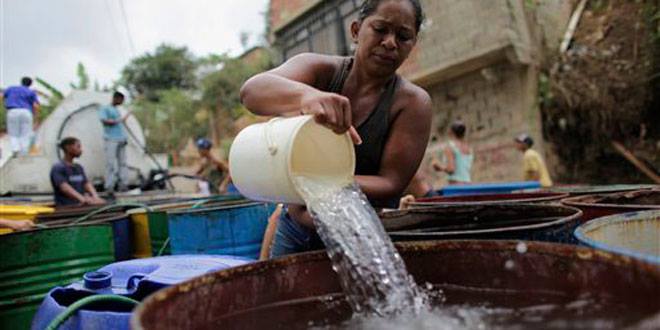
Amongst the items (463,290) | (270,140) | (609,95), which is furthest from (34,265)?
(609,95)

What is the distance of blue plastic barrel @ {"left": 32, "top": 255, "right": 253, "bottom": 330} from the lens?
1273mm

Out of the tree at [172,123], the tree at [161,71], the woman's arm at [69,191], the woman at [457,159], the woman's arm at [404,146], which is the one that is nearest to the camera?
the woman's arm at [404,146]

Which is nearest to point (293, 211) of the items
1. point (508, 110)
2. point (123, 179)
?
point (508, 110)

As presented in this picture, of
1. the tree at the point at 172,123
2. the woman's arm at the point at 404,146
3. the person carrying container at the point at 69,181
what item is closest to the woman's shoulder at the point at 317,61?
the woman's arm at the point at 404,146

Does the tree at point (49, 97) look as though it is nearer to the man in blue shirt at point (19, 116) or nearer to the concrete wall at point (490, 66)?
the man in blue shirt at point (19, 116)

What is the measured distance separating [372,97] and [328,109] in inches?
17.8

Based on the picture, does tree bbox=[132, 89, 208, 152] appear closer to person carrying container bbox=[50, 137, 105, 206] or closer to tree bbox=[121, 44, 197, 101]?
tree bbox=[121, 44, 197, 101]

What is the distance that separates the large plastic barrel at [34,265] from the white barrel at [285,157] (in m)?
1.22

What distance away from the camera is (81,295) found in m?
1.45

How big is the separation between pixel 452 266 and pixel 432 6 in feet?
22.2

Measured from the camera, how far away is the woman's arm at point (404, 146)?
1.73 meters

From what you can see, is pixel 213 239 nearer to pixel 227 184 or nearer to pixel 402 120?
pixel 402 120

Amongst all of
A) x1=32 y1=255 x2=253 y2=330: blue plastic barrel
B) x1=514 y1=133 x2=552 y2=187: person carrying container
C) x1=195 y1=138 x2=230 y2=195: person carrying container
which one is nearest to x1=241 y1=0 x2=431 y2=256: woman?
x1=32 y1=255 x2=253 y2=330: blue plastic barrel

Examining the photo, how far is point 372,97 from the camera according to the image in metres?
1.79
